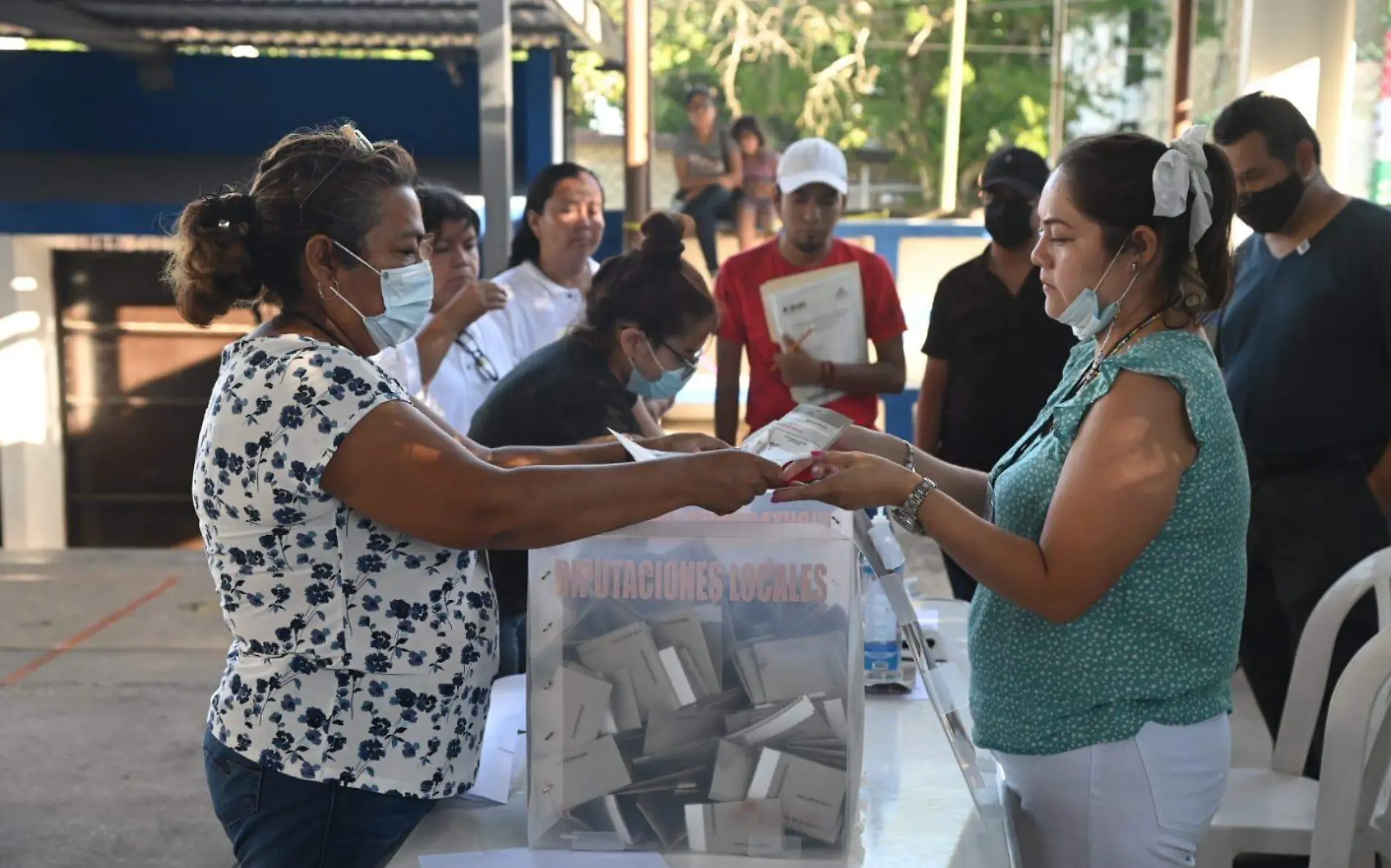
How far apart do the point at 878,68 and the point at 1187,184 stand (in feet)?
67.6

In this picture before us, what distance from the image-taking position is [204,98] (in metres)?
7.52

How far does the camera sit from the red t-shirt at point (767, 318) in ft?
12.0

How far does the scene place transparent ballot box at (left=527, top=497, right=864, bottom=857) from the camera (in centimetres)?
142

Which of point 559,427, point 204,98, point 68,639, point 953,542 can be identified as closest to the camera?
point 953,542

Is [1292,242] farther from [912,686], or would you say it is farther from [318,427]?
[318,427]

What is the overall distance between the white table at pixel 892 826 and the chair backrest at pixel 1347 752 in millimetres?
619

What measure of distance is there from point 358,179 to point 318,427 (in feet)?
1.20

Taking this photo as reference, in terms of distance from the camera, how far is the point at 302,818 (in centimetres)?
153

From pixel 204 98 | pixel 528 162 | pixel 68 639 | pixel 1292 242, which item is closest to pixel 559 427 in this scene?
pixel 1292 242

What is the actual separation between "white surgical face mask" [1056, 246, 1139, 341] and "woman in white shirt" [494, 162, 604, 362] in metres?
2.05

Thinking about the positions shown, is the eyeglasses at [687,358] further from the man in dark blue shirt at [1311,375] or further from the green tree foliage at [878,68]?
the green tree foliage at [878,68]

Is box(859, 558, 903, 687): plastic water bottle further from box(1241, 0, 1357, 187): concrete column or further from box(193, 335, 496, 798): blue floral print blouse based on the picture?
box(1241, 0, 1357, 187): concrete column

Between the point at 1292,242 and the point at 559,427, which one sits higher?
the point at 1292,242

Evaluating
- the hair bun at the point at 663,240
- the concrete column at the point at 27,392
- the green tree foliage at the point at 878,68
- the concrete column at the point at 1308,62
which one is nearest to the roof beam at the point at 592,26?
the concrete column at the point at 1308,62
